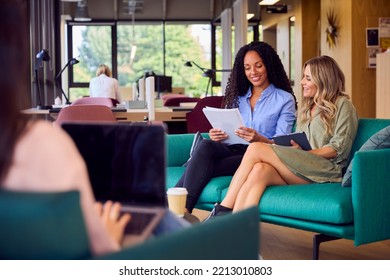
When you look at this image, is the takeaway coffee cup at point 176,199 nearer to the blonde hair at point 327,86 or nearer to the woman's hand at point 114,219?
the blonde hair at point 327,86

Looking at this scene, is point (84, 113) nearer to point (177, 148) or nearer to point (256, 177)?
point (177, 148)

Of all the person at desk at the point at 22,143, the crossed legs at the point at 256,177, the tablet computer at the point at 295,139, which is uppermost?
the person at desk at the point at 22,143

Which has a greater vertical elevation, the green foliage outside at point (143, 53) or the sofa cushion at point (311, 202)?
the green foliage outside at point (143, 53)

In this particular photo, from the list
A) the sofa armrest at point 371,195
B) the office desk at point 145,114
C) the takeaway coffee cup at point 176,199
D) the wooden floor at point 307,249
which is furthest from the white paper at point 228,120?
the office desk at point 145,114

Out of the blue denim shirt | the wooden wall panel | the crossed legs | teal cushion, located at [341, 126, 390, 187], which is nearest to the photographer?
teal cushion, located at [341, 126, 390, 187]

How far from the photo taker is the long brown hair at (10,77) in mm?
897

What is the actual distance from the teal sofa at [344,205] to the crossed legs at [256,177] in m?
0.06

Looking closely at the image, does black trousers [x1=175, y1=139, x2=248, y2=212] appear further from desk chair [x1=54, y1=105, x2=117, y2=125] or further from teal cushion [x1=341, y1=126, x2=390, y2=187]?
A: desk chair [x1=54, y1=105, x2=117, y2=125]

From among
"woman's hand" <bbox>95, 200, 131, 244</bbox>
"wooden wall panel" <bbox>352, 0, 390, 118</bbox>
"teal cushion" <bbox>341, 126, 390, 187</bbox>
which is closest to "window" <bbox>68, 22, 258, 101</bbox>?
"wooden wall panel" <bbox>352, 0, 390, 118</bbox>

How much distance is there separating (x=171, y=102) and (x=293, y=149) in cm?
503

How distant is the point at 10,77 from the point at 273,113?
3439 millimetres

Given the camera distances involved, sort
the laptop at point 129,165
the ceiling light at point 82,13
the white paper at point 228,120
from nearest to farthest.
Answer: the laptop at point 129,165 → the white paper at point 228,120 → the ceiling light at point 82,13

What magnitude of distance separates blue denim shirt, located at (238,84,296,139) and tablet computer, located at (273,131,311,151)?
1.42ft

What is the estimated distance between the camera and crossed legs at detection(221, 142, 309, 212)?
357 centimetres
